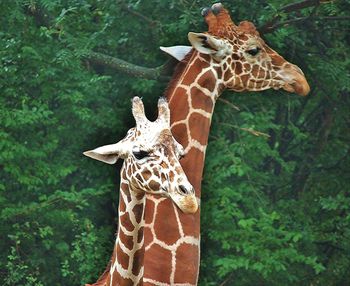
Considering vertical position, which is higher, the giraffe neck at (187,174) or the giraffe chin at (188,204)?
the giraffe chin at (188,204)

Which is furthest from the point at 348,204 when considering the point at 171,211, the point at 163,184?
the point at 163,184

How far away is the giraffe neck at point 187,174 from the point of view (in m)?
8.57

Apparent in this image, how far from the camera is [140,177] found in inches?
296

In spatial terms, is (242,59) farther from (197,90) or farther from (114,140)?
(114,140)

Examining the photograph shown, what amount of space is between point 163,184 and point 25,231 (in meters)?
6.82

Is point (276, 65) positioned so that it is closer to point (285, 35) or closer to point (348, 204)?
point (285, 35)

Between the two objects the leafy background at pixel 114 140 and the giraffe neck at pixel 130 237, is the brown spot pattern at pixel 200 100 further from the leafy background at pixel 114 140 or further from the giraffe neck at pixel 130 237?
the leafy background at pixel 114 140

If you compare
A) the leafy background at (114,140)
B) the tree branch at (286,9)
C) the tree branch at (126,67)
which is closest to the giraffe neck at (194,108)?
the leafy background at (114,140)

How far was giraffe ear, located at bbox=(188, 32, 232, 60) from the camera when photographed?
9.23 meters

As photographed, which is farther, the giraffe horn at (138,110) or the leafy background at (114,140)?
the leafy background at (114,140)

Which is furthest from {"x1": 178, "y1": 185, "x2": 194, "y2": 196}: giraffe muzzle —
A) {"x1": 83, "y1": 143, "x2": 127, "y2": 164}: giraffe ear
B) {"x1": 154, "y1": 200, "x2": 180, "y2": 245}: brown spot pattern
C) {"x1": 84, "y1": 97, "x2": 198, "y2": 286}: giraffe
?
{"x1": 154, "y1": 200, "x2": 180, "y2": 245}: brown spot pattern

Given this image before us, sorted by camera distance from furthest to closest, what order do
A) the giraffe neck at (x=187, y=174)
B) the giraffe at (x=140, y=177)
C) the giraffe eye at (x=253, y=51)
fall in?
the giraffe eye at (x=253, y=51), the giraffe neck at (x=187, y=174), the giraffe at (x=140, y=177)

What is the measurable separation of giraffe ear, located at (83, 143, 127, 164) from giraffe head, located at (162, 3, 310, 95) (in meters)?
1.95

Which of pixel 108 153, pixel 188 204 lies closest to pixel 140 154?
pixel 108 153
